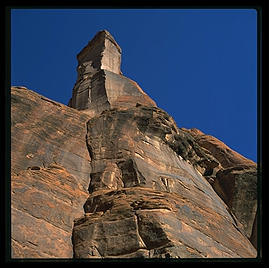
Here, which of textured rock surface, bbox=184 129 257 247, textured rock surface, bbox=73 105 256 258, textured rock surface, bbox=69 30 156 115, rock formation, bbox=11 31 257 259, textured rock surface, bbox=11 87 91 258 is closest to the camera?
textured rock surface, bbox=73 105 256 258

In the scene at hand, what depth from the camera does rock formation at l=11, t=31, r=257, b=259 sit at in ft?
67.1

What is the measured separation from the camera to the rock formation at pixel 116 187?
2045 cm

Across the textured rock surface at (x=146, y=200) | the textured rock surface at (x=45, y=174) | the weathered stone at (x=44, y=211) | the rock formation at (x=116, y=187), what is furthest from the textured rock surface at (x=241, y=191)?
the weathered stone at (x=44, y=211)

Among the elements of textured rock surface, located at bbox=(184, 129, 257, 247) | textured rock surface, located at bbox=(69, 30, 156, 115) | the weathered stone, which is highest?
textured rock surface, located at bbox=(69, 30, 156, 115)

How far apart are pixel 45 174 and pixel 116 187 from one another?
3226mm

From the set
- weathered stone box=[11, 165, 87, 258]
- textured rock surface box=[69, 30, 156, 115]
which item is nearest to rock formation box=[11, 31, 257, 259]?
weathered stone box=[11, 165, 87, 258]

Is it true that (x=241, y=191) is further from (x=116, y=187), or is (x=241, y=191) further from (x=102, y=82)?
(x=116, y=187)

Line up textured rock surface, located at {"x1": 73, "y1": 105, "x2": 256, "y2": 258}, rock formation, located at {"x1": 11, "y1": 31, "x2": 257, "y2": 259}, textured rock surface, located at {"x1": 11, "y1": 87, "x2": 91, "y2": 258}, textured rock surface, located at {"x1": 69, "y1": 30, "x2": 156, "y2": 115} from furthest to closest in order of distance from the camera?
textured rock surface, located at {"x1": 69, "y1": 30, "x2": 156, "y2": 115}, textured rock surface, located at {"x1": 11, "y1": 87, "x2": 91, "y2": 258}, rock formation, located at {"x1": 11, "y1": 31, "x2": 257, "y2": 259}, textured rock surface, located at {"x1": 73, "y1": 105, "x2": 256, "y2": 258}

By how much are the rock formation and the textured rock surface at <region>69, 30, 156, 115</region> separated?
0.21m

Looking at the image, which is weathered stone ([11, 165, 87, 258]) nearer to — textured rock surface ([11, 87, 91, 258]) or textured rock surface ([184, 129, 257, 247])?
textured rock surface ([11, 87, 91, 258])

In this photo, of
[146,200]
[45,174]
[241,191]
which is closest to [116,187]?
[45,174]

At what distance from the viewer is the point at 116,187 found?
25219 millimetres

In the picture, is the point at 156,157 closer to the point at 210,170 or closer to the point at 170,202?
the point at 170,202
